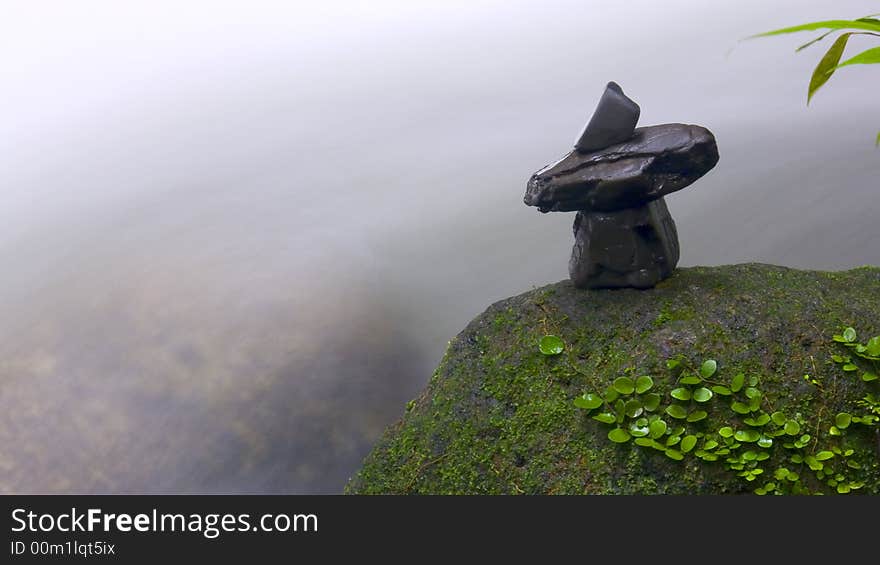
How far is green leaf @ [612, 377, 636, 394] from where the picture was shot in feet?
8.23

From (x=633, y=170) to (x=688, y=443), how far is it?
1.00m

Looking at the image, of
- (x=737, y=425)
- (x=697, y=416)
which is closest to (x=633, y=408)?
(x=697, y=416)

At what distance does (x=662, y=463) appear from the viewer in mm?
2299

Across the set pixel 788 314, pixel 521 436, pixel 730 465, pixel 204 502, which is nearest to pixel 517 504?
pixel 521 436

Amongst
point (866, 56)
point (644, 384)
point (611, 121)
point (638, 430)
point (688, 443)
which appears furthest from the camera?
point (611, 121)

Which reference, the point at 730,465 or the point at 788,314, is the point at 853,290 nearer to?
the point at 788,314

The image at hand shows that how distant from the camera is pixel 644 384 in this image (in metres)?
2.49

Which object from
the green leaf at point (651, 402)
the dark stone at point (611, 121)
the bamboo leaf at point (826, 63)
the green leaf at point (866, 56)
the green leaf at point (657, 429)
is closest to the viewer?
the green leaf at point (866, 56)

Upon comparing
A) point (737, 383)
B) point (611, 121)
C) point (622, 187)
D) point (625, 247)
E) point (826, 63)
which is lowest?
point (737, 383)

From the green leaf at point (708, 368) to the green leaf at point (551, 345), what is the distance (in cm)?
54

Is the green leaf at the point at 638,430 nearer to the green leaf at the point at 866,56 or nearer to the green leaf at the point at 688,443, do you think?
the green leaf at the point at 688,443

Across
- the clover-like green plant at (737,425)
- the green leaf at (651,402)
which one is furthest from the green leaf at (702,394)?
the green leaf at (651,402)

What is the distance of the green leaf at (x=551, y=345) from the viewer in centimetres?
279

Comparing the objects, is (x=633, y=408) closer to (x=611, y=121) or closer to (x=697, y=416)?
(x=697, y=416)
